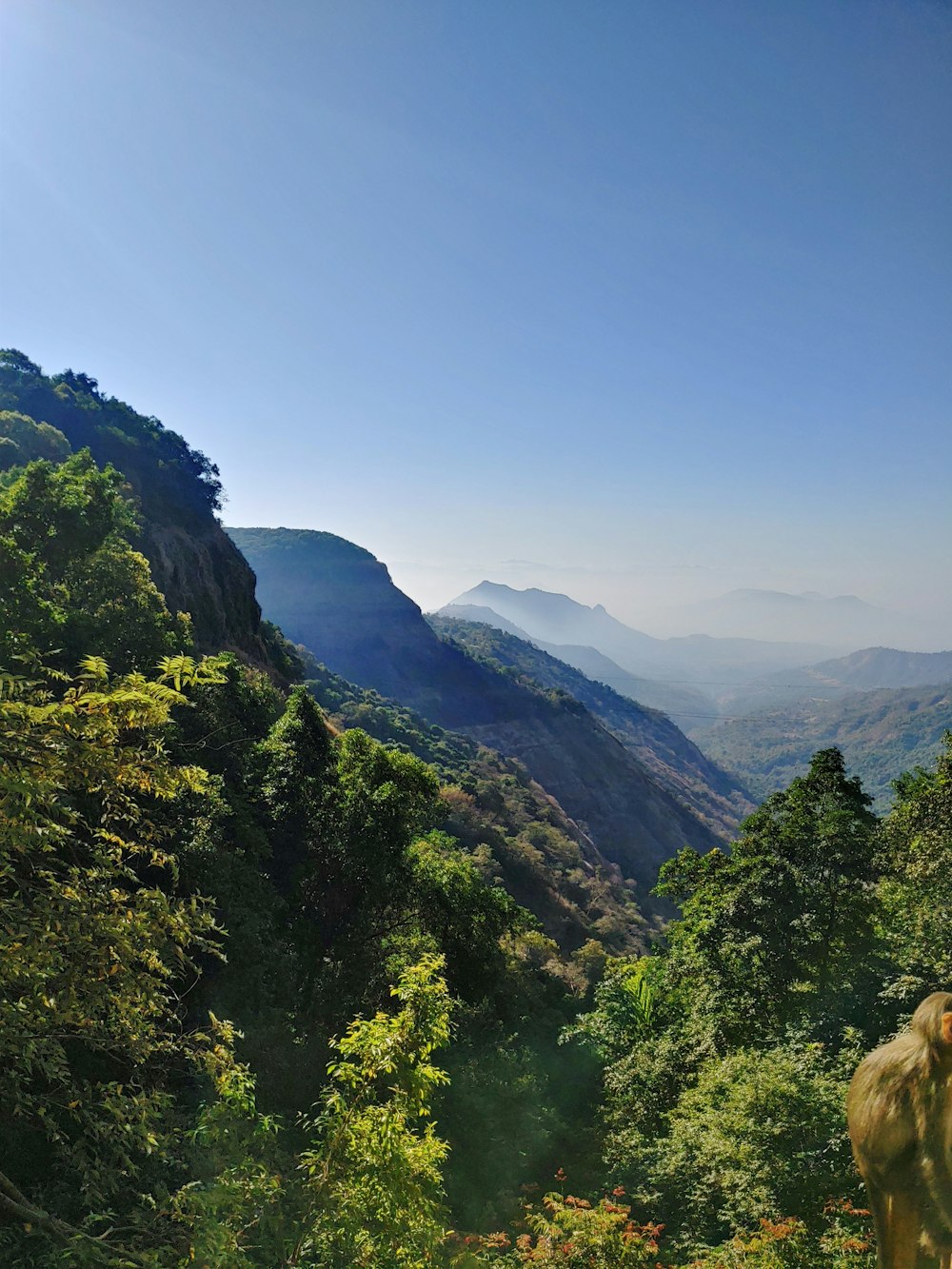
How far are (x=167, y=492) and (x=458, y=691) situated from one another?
7529cm

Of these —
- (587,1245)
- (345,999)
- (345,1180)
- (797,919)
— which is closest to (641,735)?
(797,919)

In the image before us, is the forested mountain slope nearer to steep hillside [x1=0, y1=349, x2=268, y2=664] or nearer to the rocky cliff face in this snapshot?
the rocky cliff face

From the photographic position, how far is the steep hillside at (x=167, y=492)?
132 feet

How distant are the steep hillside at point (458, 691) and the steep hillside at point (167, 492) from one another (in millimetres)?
50357

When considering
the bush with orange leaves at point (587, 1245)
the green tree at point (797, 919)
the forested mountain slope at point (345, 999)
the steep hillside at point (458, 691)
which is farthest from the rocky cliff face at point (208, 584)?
the steep hillside at point (458, 691)

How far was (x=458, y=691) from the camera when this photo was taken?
120 metres

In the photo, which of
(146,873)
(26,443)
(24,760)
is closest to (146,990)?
(24,760)

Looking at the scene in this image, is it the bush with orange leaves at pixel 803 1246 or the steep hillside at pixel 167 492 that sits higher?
the steep hillside at pixel 167 492

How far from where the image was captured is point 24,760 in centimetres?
387

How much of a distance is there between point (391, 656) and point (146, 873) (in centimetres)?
11687

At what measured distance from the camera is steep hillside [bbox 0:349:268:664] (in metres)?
40.3

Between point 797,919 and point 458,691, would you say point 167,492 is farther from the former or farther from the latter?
point 458,691

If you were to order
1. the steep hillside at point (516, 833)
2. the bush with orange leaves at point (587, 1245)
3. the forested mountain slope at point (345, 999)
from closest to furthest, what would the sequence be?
the forested mountain slope at point (345, 999) < the bush with orange leaves at point (587, 1245) < the steep hillside at point (516, 833)

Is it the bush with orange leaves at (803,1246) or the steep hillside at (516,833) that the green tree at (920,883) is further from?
the steep hillside at (516,833)
